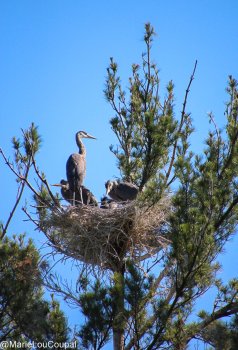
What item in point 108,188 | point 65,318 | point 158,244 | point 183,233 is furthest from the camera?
point 108,188

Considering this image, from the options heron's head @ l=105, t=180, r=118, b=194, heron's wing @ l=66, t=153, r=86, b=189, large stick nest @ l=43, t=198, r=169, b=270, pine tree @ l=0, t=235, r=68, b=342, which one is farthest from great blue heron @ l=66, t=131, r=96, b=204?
pine tree @ l=0, t=235, r=68, b=342

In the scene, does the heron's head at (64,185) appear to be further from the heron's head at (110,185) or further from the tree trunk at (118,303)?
the tree trunk at (118,303)

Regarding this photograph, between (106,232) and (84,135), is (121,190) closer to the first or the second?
(106,232)

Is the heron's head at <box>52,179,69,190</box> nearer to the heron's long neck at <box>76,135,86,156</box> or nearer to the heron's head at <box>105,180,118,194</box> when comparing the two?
the heron's head at <box>105,180,118,194</box>

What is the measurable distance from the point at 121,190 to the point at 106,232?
1260 mm

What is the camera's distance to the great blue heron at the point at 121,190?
12070 millimetres

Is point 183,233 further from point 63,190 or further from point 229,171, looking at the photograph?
point 63,190

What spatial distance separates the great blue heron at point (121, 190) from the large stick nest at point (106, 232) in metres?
0.64

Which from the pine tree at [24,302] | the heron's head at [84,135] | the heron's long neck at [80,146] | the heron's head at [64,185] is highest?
the heron's head at [84,135]

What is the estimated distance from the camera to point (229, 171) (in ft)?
35.7

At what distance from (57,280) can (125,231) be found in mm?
1084

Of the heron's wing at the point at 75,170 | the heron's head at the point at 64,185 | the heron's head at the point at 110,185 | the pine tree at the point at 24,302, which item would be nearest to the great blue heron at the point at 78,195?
the heron's head at the point at 64,185

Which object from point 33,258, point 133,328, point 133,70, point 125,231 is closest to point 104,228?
point 125,231

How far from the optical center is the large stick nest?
36.4 feet
